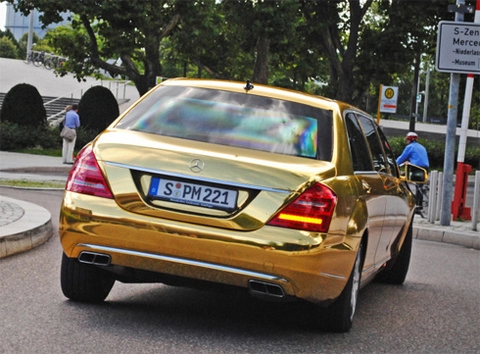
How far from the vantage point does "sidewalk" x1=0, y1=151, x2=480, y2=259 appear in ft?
35.7

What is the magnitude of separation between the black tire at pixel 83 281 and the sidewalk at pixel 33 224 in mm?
3042

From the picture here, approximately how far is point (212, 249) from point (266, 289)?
41 centimetres

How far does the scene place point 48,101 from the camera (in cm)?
6016

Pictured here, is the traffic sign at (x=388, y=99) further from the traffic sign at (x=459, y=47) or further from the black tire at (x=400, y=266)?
the black tire at (x=400, y=266)

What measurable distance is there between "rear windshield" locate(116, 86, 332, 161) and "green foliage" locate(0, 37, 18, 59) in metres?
116

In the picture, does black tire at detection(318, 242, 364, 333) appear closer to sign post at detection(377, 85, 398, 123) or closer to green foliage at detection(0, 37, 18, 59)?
sign post at detection(377, 85, 398, 123)

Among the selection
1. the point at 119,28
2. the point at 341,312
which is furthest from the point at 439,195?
the point at 119,28

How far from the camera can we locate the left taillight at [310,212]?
252 inches

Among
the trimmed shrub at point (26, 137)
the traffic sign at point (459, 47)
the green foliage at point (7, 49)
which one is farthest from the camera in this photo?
the green foliage at point (7, 49)

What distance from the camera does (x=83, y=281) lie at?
7328mm

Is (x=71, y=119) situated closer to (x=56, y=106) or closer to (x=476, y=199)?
(x=476, y=199)

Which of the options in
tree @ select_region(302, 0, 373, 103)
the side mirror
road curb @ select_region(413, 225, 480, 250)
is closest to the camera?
the side mirror

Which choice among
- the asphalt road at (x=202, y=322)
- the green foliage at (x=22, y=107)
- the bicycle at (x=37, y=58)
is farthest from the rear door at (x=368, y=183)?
the bicycle at (x=37, y=58)

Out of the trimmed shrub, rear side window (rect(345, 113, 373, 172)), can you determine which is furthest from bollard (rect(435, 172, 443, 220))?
the trimmed shrub
